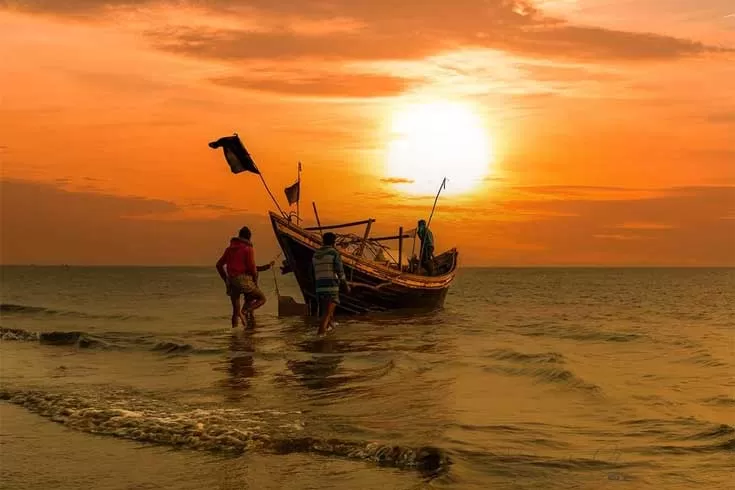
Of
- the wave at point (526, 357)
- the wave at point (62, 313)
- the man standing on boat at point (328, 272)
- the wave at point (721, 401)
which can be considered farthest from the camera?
the wave at point (62, 313)

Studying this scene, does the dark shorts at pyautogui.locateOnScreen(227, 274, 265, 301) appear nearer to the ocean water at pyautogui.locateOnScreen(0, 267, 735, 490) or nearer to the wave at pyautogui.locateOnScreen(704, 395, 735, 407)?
the ocean water at pyautogui.locateOnScreen(0, 267, 735, 490)

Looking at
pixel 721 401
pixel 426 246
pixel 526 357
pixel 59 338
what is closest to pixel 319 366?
→ pixel 526 357

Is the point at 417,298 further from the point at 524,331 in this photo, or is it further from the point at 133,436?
the point at 133,436

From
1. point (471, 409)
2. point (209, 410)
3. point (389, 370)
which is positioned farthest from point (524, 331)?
point (209, 410)

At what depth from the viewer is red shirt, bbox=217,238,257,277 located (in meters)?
17.1

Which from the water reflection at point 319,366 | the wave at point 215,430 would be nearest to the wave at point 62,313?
the water reflection at point 319,366

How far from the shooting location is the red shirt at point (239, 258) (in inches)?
672

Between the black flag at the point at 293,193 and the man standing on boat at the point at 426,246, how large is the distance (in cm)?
477

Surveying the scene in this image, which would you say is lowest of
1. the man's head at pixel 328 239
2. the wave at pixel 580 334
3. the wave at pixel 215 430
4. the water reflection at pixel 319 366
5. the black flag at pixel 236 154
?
the wave at pixel 580 334

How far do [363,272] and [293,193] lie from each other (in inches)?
119

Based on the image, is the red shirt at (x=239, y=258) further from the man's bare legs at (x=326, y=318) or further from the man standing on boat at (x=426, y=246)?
the man standing on boat at (x=426, y=246)

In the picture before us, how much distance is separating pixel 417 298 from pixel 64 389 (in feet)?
49.0

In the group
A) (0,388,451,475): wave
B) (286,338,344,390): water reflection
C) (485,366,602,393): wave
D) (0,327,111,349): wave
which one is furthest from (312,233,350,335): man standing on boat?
(0,388,451,475): wave

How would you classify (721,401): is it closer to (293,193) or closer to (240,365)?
(240,365)
